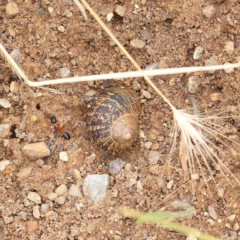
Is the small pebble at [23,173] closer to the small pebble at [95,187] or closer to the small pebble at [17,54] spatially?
the small pebble at [95,187]

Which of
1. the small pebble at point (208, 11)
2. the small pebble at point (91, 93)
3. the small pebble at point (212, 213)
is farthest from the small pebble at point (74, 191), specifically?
the small pebble at point (208, 11)

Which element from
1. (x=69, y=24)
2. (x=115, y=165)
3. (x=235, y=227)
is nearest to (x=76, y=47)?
(x=69, y=24)

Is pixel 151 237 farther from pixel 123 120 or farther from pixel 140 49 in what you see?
pixel 140 49

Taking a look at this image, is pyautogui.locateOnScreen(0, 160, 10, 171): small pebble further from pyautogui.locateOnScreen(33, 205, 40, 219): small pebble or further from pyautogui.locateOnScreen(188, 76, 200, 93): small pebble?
pyautogui.locateOnScreen(188, 76, 200, 93): small pebble

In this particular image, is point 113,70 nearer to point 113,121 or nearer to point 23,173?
point 113,121

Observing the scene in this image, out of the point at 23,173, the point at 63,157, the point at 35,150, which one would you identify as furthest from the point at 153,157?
the point at 23,173
